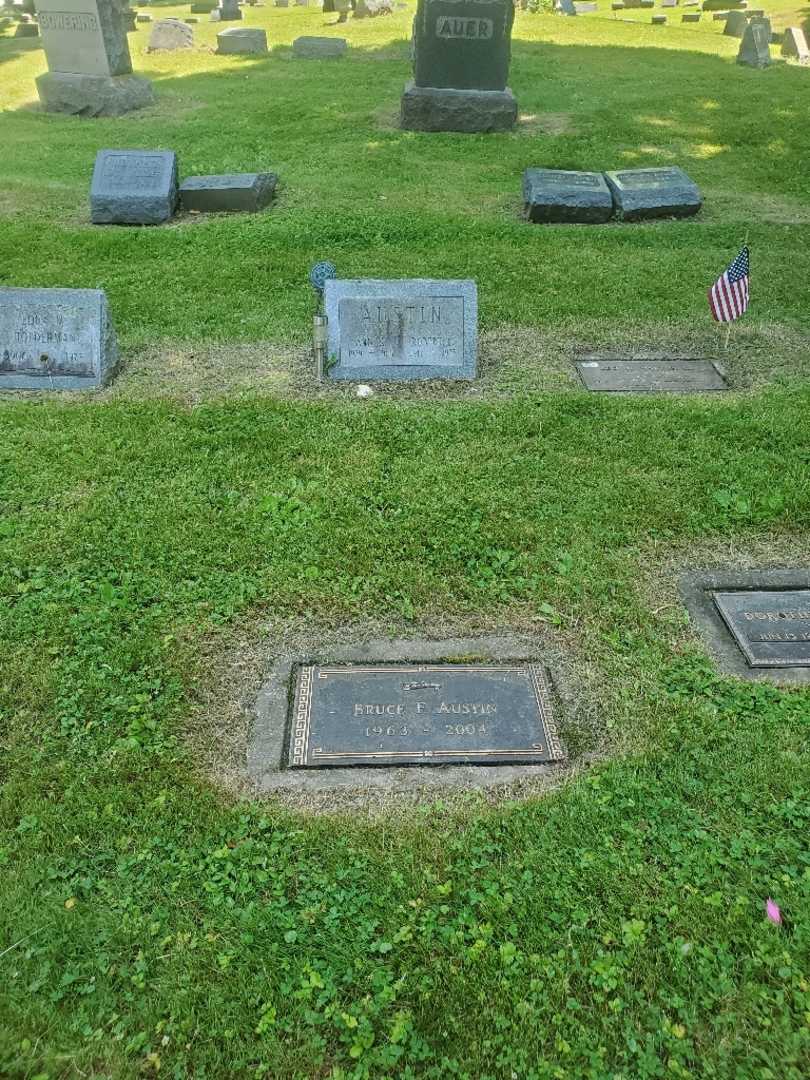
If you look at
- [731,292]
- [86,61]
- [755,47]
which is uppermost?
[731,292]

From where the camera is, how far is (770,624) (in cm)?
498

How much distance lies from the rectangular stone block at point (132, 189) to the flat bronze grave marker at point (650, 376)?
6.36 m

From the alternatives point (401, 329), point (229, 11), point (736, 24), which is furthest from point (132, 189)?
point (736, 24)

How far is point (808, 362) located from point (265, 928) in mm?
7101

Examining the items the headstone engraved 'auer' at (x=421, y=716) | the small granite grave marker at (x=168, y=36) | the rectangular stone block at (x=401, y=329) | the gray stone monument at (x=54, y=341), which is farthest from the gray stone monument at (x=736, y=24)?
the headstone engraved 'auer' at (x=421, y=716)

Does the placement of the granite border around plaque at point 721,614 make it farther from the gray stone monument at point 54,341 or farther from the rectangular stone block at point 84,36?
the rectangular stone block at point 84,36

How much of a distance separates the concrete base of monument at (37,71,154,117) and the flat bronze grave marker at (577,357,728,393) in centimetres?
1297

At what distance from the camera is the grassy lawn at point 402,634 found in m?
3.22

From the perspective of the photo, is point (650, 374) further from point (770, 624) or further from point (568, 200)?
point (568, 200)

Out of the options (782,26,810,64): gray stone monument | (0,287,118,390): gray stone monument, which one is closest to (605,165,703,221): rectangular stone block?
(0,287,118,390): gray stone monument

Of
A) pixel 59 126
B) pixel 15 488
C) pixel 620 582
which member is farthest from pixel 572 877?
pixel 59 126

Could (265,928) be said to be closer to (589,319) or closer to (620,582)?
(620,582)

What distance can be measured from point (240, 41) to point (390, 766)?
22376 mm

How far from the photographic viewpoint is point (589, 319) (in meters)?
8.82
